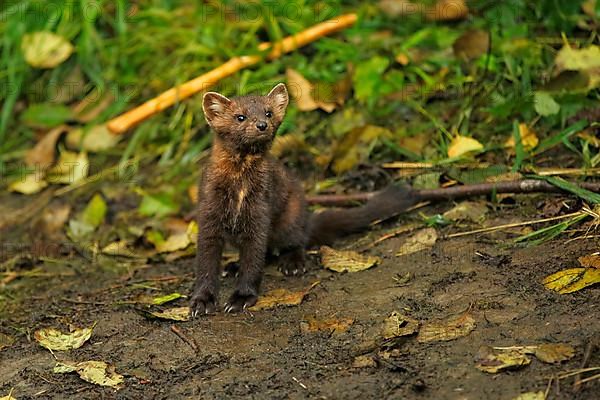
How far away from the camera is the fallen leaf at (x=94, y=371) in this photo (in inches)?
149

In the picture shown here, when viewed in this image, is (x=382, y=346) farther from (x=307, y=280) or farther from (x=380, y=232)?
(x=380, y=232)

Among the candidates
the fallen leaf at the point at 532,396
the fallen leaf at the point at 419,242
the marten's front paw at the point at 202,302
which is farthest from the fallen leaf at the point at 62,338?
the fallen leaf at the point at 532,396

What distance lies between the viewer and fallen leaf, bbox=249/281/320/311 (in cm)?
446

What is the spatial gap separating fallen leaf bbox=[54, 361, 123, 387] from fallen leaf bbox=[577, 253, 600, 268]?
84.6 inches

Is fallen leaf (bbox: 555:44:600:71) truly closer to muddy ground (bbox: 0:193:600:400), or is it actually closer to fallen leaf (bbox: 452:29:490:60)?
fallen leaf (bbox: 452:29:490:60)

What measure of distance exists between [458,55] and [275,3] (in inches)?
66.2

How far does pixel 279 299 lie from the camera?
4.54 metres

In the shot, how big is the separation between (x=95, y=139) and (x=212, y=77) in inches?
42.9

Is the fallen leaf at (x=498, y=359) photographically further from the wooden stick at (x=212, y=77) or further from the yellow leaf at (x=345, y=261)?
the wooden stick at (x=212, y=77)

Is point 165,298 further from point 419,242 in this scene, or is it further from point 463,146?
point 463,146

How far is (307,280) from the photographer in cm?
479

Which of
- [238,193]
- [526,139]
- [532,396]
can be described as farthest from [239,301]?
[526,139]

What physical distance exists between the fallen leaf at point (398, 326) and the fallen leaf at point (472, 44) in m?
2.90

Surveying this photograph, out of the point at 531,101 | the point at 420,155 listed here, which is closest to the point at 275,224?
the point at 420,155
